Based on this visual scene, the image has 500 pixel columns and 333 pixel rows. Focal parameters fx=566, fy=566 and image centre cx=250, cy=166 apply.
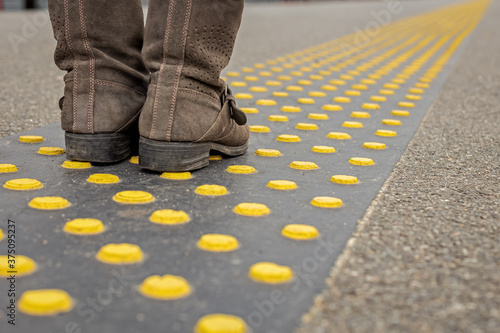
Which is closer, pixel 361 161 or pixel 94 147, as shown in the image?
pixel 94 147

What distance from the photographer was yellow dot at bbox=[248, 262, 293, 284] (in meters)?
1.25

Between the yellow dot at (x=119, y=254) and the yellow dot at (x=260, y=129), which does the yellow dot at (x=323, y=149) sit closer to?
the yellow dot at (x=260, y=129)

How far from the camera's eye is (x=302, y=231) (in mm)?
1479

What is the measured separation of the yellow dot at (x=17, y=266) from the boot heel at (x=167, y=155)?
74cm

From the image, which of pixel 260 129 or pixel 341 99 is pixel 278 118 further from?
pixel 341 99

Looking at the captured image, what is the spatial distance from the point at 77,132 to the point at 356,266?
46.5 inches

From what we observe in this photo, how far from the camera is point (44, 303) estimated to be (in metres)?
1.11

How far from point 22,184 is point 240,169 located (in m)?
0.75

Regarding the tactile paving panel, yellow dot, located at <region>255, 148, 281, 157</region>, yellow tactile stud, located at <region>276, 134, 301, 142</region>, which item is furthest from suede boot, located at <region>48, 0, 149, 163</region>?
yellow tactile stud, located at <region>276, 134, 301, 142</region>

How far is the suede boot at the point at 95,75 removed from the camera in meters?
2.01

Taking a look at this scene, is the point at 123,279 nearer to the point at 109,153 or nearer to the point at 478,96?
the point at 109,153

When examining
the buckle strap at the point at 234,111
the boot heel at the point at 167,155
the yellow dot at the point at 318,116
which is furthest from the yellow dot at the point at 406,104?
the boot heel at the point at 167,155

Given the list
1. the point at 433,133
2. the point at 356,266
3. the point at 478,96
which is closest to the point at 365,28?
the point at 478,96

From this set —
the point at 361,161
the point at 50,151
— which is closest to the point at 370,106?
the point at 361,161
